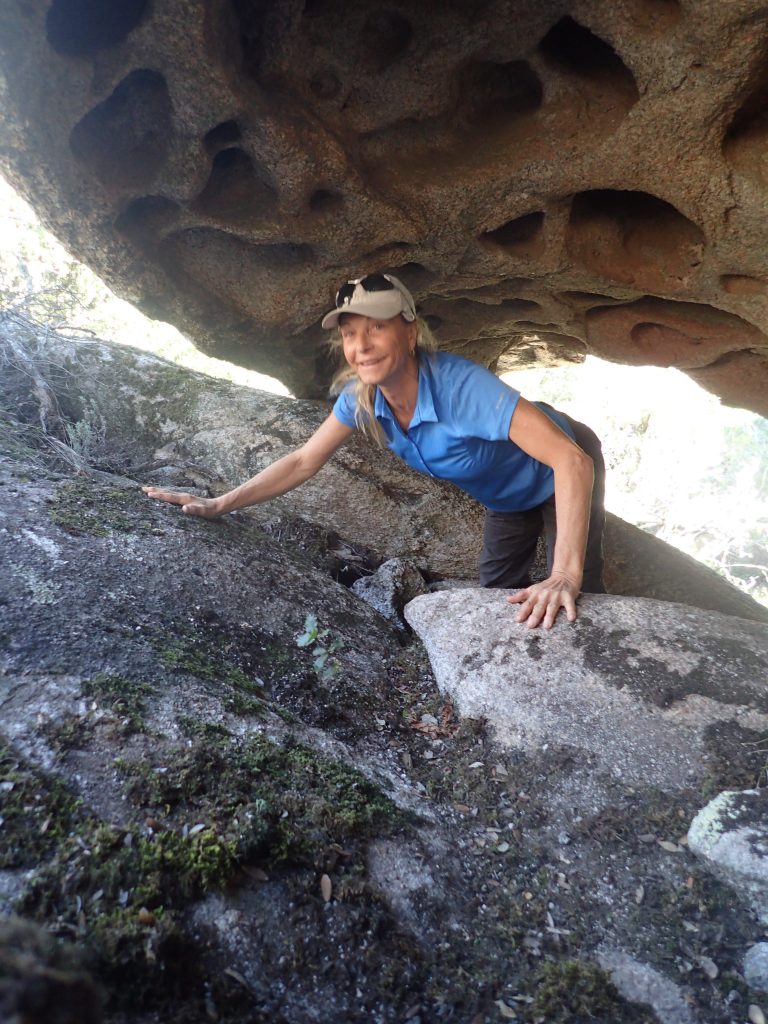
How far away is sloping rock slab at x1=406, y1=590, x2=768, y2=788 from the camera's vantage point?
2.25 meters

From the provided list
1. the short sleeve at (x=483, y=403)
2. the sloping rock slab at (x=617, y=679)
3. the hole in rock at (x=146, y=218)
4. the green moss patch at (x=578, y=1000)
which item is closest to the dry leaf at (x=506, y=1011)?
the green moss patch at (x=578, y=1000)

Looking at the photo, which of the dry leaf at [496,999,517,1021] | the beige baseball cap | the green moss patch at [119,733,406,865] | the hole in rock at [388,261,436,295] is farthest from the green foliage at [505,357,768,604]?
the dry leaf at [496,999,517,1021]

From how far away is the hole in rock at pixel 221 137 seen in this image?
3402mm

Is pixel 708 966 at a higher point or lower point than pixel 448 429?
lower

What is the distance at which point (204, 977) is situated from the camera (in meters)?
1.34

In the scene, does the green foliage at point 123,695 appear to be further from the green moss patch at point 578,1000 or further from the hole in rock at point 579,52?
the hole in rock at point 579,52

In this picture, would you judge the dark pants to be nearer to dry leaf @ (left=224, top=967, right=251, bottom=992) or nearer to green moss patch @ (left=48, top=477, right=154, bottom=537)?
green moss patch @ (left=48, top=477, right=154, bottom=537)

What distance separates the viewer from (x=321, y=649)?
104 inches

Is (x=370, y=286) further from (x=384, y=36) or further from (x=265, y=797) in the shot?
(x=265, y=797)

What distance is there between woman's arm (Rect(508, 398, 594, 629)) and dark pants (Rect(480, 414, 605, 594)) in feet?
2.07

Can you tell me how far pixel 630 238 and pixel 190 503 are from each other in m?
3.09

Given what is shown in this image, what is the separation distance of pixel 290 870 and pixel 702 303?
4.38 metres

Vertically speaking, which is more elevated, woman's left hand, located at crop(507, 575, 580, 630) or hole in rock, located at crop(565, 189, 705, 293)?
hole in rock, located at crop(565, 189, 705, 293)

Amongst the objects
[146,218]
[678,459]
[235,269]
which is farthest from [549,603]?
[678,459]
